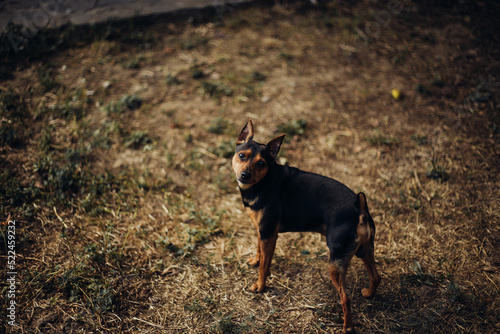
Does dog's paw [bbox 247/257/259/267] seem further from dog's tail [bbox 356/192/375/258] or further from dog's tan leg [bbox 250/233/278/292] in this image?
dog's tail [bbox 356/192/375/258]

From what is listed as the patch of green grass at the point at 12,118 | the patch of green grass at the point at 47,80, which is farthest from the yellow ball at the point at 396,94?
the patch of green grass at the point at 12,118

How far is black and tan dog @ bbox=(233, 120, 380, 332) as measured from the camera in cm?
290

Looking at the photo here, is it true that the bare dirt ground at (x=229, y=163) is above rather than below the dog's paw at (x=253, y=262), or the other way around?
above

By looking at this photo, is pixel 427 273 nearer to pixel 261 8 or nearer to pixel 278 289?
pixel 278 289

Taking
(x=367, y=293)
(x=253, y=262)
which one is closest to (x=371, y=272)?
(x=367, y=293)

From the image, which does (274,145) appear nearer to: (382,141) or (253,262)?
(253,262)

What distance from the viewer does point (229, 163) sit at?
16.5 feet

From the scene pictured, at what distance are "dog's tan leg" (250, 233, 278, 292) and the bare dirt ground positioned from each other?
0.11m

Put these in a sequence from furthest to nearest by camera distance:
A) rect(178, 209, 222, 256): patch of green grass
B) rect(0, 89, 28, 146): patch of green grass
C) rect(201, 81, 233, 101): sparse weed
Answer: rect(201, 81, 233, 101): sparse weed → rect(0, 89, 28, 146): patch of green grass → rect(178, 209, 222, 256): patch of green grass

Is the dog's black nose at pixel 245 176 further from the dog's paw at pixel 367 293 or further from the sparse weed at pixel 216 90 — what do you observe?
the sparse weed at pixel 216 90

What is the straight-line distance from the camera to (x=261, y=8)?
8.01 m

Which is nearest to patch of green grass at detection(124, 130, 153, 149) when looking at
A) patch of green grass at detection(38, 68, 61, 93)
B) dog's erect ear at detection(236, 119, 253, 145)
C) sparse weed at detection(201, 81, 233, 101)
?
sparse weed at detection(201, 81, 233, 101)

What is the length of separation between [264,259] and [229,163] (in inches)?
Answer: 78.0

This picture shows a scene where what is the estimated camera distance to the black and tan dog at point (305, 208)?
290 cm
